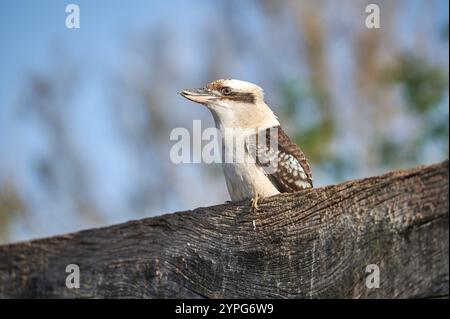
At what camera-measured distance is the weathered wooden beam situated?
6.64 feet

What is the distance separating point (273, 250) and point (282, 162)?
8.68 ft

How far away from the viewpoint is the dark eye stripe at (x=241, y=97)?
5.82 meters

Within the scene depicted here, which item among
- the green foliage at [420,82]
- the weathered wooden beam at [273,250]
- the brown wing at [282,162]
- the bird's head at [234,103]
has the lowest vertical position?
the weathered wooden beam at [273,250]

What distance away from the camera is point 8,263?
2805mm

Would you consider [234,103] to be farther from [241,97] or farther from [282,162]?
[282,162]

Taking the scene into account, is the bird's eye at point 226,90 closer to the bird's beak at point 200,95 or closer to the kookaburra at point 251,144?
the kookaburra at point 251,144

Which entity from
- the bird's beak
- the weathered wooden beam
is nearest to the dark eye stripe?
the bird's beak

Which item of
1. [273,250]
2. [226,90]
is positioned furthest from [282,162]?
[273,250]

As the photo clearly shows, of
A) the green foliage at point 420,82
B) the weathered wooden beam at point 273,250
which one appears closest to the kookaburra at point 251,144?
the weathered wooden beam at point 273,250

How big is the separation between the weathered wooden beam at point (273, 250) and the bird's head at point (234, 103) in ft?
9.28

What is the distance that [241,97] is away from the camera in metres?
5.86
